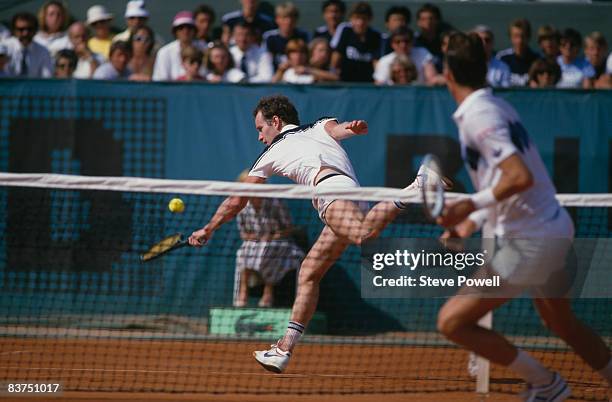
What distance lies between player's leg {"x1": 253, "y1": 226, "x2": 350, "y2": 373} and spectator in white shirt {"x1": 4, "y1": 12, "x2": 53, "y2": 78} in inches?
180

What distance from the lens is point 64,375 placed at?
690 cm

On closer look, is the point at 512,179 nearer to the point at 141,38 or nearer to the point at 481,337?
the point at 481,337

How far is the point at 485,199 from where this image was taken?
4.39 metres

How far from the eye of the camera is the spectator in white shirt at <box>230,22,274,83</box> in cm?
1014

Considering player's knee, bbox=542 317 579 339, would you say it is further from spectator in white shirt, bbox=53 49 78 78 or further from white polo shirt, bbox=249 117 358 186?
spectator in white shirt, bbox=53 49 78 78

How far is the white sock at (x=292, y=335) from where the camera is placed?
21.4ft

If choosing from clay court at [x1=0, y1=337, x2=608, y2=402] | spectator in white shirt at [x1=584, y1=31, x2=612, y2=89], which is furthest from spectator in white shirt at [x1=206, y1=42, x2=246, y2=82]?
spectator in white shirt at [x1=584, y1=31, x2=612, y2=89]

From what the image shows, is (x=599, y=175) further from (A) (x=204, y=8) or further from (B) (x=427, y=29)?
(A) (x=204, y=8)

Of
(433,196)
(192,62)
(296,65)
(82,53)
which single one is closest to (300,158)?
(433,196)

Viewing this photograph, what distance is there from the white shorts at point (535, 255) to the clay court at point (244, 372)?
1.97m

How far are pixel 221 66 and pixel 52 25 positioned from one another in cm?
217

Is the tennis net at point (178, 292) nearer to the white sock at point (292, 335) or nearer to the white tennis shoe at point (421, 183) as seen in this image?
the white sock at point (292, 335)

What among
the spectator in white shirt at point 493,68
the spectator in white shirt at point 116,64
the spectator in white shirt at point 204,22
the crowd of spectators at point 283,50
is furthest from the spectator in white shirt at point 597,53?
the spectator in white shirt at point 116,64

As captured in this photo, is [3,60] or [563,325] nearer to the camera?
[563,325]
